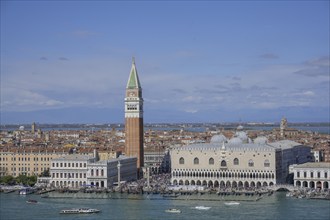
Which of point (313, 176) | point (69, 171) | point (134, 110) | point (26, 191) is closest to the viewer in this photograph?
point (313, 176)

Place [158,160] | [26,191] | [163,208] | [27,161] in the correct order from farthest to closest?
[158,160], [27,161], [26,191], [163,208]

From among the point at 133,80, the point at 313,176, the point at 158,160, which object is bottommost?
the point at 313,176

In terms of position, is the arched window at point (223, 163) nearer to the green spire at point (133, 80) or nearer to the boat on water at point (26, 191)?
the green spire at point (133, 80)

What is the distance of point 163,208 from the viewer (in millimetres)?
25484

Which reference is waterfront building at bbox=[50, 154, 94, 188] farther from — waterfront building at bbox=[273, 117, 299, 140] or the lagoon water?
waterfront building at bbox=[273, 117, 299, 140]

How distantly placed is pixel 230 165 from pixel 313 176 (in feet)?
11.5

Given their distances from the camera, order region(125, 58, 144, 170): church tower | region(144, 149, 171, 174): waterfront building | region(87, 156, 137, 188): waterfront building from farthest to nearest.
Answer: region(144, 149, 171, 174): waterfront building, region(125, 58, 144, 170): church tower, region(87, 156, 137, 188): waterfront building

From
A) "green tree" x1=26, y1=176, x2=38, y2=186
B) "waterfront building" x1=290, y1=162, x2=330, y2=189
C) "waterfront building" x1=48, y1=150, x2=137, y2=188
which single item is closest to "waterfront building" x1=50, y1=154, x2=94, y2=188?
"waterfront building" x1=48, y1=150, x2=137, y2=188

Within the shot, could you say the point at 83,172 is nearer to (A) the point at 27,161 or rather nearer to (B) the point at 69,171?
(B) the point at 69,171

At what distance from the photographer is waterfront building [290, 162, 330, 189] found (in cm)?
2981

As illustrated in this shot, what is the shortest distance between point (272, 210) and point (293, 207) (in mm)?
986

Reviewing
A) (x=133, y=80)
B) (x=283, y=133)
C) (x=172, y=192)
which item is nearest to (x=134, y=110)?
(x=133, y=80)

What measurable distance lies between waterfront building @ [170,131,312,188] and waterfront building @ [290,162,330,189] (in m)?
0.90

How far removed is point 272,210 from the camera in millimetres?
24531
